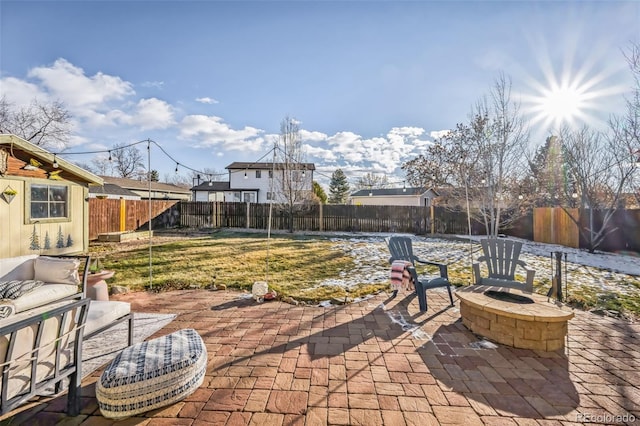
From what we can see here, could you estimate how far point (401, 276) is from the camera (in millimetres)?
3977

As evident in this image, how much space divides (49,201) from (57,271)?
594 centimetres

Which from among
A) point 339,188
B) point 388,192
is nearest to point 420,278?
point 388,192

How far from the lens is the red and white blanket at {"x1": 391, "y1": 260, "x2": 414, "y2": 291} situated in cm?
398

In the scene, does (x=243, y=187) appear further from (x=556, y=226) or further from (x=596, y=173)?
(x=596, y=173)

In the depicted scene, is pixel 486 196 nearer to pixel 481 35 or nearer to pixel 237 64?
pixel 481 35

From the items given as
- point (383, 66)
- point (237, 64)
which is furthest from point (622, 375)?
point (237, 64)

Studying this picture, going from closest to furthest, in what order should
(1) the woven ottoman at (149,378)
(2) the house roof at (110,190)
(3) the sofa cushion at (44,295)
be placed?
(1) the woven ottoman at (149,378) → (3) the sofa cushion at (44,295) → (2) the house roof at (110,190)

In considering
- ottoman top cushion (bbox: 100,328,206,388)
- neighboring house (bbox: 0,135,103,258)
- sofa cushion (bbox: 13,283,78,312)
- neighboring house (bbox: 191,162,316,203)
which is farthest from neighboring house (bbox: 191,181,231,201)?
ottoman top cushion (bbox: 100,328,206,388)

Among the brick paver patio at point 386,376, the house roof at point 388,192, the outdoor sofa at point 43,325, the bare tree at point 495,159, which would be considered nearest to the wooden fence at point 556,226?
the bare tree at point 495,159

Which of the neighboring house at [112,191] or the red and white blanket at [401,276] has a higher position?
the neighboring house at [112,191]

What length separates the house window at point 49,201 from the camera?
21.5 feet

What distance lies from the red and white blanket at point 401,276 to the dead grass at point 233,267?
555 millimetres

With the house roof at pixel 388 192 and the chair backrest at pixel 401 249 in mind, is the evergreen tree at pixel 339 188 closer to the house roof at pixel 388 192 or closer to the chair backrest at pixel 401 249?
the house roof at pixel 388 192

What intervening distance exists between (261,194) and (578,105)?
1993 cm
